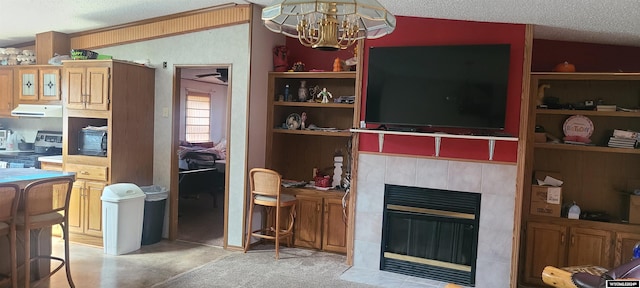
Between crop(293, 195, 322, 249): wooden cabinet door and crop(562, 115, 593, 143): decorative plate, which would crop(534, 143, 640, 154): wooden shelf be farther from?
crop(293, 195, 322, 249): wooden cabinet door

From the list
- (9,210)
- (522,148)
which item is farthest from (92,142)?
(522,148)

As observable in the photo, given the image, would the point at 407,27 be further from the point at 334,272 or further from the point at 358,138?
the point at 334,272

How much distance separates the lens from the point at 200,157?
6734 millimetres

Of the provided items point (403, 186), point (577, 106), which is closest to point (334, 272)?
point (403, 186)

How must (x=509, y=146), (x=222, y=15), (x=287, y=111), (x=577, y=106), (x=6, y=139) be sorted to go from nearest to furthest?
(x=509, y=146) < (x=577, y=106) < (x=222, y=15) < (x=287, y=111) < (x=6, y=139)

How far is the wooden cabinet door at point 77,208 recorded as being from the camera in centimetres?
479

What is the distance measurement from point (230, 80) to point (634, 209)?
3.95m

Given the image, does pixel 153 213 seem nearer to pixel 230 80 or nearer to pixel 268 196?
pixel 268 196

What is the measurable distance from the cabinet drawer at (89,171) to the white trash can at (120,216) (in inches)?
11.2

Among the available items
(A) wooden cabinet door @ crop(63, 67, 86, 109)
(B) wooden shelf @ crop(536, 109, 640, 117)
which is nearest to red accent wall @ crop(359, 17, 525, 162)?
(B) wooden shelf @ crop(536, 109, 640, 117)

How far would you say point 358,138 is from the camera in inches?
171

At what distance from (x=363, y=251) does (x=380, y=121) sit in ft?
4.15

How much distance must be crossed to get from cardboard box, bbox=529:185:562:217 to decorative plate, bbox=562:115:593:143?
21.1 inches

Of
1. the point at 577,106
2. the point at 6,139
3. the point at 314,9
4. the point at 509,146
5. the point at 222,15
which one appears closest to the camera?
the point at 314,9
